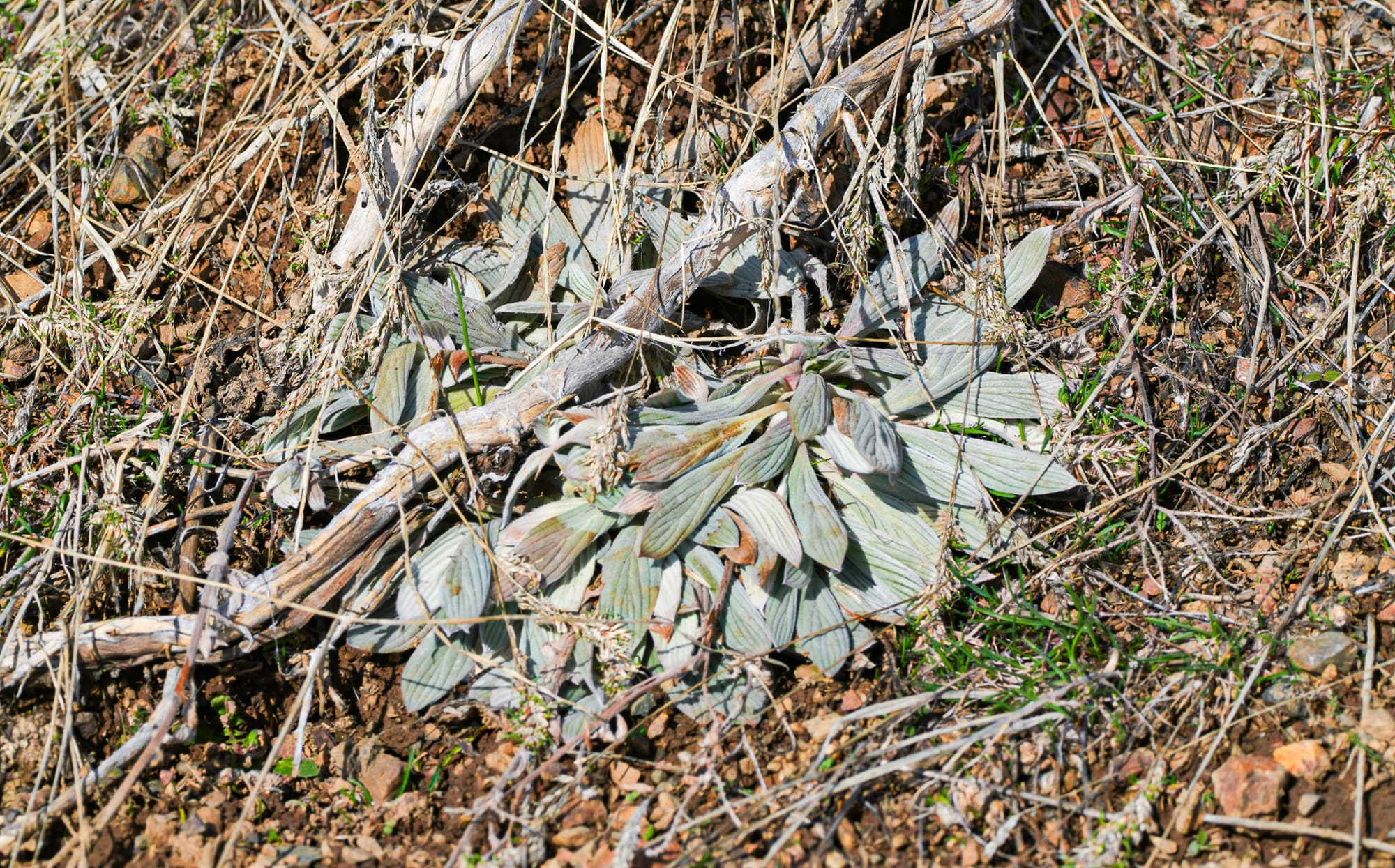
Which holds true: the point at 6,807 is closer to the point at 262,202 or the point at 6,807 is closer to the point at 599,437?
the point at 599,437

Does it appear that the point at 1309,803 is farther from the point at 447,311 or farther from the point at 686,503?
the point at 447,311

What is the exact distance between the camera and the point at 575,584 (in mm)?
2084

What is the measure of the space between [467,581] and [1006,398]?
47.7 inches

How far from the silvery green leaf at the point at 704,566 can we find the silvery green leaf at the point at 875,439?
367 mm

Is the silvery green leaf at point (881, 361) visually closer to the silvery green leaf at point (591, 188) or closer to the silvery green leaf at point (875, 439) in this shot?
the silvery green leaf at point (875, 439)

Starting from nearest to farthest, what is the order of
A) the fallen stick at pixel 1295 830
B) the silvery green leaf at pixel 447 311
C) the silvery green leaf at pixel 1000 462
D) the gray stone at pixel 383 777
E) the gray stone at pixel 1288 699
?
1. the fallen stick at pixel 1295 830
2. the gray stone at pixel 1288 699
3. the gray stone at pixel 383 777
4. the silvery green leaf at pixel 1000 462
5. the silvery green leaf at pixel 447 311

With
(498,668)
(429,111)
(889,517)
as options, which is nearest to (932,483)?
(889,517)

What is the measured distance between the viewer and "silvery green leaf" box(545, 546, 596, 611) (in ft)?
6.77

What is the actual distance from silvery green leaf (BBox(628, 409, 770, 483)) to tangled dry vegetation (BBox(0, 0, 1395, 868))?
11 mm

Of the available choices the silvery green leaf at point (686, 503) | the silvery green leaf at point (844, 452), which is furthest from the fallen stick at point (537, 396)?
the silvery green leaf at point (844, 452)

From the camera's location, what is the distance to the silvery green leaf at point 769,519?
1.99m

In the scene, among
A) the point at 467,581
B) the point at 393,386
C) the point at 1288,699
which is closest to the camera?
the point at 1288,699

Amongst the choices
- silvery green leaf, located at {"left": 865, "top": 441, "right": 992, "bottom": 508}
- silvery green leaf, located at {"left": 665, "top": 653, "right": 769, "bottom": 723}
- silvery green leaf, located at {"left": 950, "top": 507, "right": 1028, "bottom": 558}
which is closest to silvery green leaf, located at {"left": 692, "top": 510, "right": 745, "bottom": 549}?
silvery green leaf, located at {"left": 665, "top": 653, "right": 769, "bottom": 723}

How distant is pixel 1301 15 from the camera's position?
110 inches
